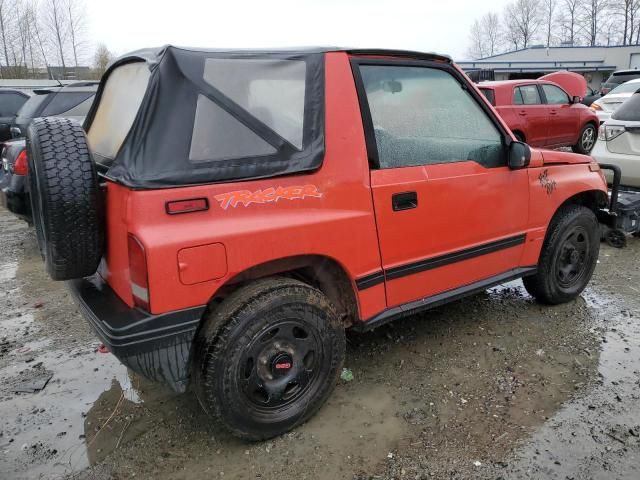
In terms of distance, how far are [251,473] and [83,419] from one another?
1069mm

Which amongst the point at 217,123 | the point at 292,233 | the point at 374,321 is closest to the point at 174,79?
the point at 217,123

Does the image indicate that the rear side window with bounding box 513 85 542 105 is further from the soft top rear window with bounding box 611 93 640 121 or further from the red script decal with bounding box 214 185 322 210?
the red script decal with bounding box 214 185 322 210

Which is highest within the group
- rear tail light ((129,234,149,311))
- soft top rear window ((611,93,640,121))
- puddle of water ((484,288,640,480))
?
soft top rear window ((611,93,640,121))

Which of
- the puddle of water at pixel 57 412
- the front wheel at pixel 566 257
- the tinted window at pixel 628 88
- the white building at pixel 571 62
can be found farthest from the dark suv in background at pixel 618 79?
the puddle of water at pixel 57 412

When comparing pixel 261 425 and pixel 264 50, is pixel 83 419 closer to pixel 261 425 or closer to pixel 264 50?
pixel 261 425

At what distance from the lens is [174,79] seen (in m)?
2.23

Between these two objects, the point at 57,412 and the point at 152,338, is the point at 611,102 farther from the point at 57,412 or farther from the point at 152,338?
the point at 57,412

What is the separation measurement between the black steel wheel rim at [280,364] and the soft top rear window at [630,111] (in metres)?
5.32

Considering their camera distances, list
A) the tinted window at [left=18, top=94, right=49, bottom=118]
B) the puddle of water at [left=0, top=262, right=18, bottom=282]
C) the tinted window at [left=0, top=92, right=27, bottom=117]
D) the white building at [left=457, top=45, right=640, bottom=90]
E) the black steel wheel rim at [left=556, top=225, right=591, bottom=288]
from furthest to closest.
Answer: the white building at [left=457, top=45, right=640, bottom=90], the tinted window at [left=0, top=92, right=27, bottom=117], the tinted window at [left=18, top=94, right=49, bottom=118], the puddle of water at [left=0, top=262, right=18, bottom=282], the black steel wheel rim at [left=556, top=225, right=591, bottom=288]

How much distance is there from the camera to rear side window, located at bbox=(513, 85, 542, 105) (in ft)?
32.7

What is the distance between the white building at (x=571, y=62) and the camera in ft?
113

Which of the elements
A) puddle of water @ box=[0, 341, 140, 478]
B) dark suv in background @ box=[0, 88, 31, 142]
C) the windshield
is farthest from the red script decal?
the windshield

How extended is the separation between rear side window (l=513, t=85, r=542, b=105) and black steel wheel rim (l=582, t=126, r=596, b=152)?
5.51 feet

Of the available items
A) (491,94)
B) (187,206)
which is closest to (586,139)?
(491,94)
